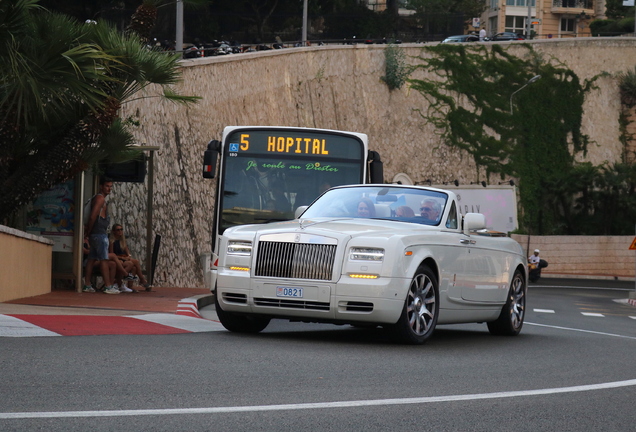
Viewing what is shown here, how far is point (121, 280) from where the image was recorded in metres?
18.4

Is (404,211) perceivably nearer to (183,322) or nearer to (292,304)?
(292,304)

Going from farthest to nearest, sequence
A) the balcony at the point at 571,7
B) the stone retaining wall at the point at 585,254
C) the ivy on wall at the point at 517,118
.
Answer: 1. the balcony at the point at 571,7
2. the ivy on wall at the point at 517,118
3. the stone retaining wall at the point at 585,254

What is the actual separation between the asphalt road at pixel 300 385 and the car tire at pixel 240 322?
177 mm

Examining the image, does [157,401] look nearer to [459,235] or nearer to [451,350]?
[451,350]

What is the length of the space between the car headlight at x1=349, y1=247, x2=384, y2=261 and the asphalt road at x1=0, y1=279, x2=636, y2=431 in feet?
2.73

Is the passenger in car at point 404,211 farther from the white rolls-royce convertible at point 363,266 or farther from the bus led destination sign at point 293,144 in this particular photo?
the bus led destination sign at point 293,144

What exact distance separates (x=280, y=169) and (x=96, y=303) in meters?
4.25

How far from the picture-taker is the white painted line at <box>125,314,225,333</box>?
37.9 ft

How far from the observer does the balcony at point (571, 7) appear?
341 feet

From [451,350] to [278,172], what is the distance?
7.89 m

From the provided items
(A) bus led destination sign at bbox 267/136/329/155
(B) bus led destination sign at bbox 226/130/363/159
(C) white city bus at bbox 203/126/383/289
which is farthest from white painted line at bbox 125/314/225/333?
(A) bus led destination sign at bbox 267/136/329/155

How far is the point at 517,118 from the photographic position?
199ft

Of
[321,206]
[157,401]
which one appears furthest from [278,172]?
[157,401]

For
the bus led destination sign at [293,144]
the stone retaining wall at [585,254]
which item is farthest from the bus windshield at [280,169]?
the stone retaining wall at [585,254]
